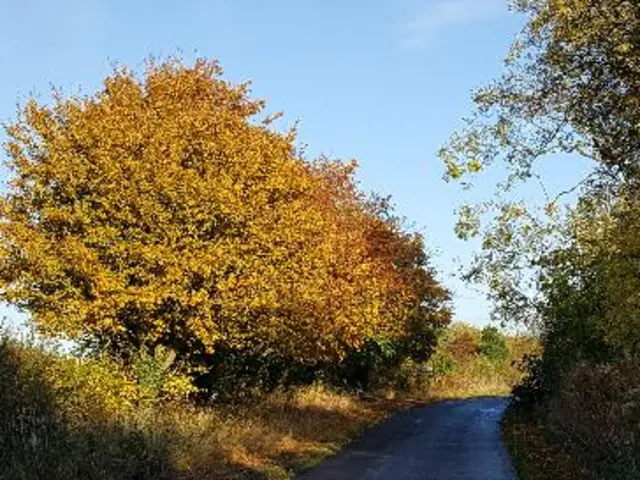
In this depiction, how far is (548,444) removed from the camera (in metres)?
24.9

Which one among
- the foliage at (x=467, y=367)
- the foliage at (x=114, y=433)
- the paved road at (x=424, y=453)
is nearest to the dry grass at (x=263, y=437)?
the foliage at (x=114, y=433)

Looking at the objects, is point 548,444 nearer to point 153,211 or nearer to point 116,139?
point 153,211

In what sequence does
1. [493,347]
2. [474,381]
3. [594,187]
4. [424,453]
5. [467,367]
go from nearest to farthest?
[594,187] → [424,453] → [474,381] → [467,367] → [493,347]

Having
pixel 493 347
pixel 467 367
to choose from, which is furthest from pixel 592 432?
pixel 493 347

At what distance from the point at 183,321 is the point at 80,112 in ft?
21.5

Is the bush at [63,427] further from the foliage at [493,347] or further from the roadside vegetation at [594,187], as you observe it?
the foliage at [493,347]

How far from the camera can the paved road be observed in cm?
1884

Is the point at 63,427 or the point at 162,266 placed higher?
the point at 162,266

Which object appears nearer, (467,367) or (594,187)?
(594,187)

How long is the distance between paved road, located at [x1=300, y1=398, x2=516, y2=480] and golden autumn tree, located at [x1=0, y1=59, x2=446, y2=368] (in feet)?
16.4

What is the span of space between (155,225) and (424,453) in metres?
9.67

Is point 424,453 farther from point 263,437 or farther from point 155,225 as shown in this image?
point 155,225

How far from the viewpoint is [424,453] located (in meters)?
23.4

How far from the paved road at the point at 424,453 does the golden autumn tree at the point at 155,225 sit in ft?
16.4
